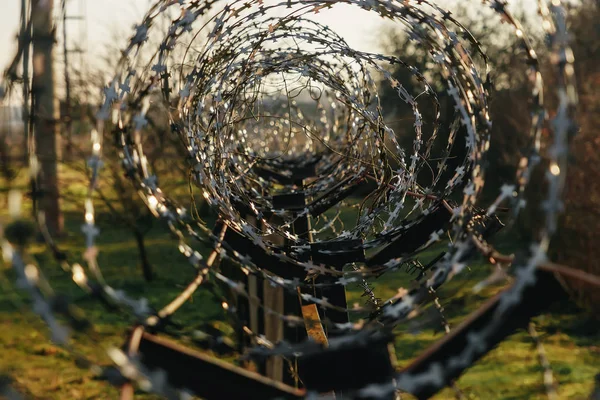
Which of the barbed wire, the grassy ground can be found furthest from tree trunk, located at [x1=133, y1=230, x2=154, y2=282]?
the barbed wire

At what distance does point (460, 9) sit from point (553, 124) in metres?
19.1

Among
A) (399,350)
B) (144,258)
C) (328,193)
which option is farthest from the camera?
(144,258)

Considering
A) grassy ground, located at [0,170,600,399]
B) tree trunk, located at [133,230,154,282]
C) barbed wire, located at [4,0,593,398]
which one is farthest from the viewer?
tree trunk, located at [133,230,154,282]

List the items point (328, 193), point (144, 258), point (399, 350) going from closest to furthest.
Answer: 1. point (328, 193)
2. point (399, 350)
3. point (144, 258)

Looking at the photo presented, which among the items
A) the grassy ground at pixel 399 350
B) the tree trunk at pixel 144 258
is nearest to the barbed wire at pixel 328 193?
the grassy ground at pixel 399 350

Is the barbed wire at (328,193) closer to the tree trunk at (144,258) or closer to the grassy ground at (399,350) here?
the grassy ground at (399,350)

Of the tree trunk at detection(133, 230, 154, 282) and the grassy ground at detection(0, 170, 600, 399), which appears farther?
the tree trunk at detection(133, 230, 154, 282)

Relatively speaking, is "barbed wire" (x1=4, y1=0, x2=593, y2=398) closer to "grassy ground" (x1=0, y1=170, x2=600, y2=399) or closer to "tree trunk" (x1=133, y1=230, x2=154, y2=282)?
"grassy ground" (x1=0, y1=170, x2=600, y2=399)

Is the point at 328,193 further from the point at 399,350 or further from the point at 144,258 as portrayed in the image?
the point at 144,258

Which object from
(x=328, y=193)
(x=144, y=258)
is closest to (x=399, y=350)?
(x=328, y=193)

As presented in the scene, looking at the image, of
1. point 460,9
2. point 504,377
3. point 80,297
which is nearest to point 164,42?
point 504,377

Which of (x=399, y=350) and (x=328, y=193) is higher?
(x=328, y=193)

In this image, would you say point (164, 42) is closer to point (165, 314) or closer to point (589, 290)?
point (165, 314)

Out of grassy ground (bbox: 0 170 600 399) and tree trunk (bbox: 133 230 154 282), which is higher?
tree trunk (bbox: 133 230 154 282)
